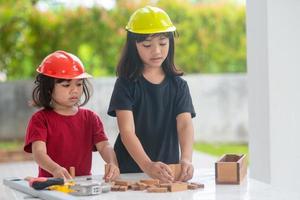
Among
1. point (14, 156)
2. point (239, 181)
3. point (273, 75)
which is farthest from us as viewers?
point (14, 156)

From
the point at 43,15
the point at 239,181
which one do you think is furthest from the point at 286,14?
the point at 43,15

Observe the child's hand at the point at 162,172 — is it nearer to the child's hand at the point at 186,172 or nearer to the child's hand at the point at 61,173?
the child's hand at the point at 186,172

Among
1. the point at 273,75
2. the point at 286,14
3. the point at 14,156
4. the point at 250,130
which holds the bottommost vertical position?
the point at 14,156

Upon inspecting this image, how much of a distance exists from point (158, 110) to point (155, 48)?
30cm

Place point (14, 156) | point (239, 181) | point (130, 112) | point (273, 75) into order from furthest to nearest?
point (14, 156) < point (273, 75) < point (130, 112) < point (239, 181)

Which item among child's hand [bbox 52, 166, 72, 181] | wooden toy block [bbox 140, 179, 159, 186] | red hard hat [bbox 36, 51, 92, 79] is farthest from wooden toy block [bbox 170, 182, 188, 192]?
red hard hat [bbox 36, 51, 92, 79]

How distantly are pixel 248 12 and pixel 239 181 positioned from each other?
6.26ft

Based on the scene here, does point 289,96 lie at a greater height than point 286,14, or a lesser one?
lesser

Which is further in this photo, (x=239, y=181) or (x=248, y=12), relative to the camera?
(x=248, y=12)

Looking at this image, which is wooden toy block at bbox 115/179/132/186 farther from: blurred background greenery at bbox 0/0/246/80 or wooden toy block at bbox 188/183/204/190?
blurred background greenery at bbox 0/0/246/80

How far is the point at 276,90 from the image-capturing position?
4395mm

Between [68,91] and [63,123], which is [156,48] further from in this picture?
[63,123]

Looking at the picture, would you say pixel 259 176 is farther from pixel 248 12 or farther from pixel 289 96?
pixel 248 12

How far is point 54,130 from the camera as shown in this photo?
3316mm
